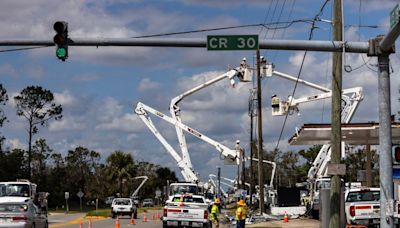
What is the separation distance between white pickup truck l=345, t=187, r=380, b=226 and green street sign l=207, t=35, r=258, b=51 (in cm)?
1320

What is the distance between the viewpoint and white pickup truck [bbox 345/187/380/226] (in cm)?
2805

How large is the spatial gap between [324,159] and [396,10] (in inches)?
1498

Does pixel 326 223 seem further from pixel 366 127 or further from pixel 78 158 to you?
pixel 78 158

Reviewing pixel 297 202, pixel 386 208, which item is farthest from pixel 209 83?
pixel 386 208

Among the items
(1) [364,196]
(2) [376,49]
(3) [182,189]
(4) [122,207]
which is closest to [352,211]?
(1) [364,196]

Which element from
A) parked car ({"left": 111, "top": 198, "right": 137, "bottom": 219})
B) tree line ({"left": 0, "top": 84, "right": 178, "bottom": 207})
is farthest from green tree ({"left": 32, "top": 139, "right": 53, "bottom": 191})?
parked car ({"left": 111, "top": 198, "right": 137, "bottom": 219})

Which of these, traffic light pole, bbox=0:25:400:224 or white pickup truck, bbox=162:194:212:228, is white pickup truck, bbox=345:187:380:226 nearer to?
white pickup truck, bbox=162:194:212:228

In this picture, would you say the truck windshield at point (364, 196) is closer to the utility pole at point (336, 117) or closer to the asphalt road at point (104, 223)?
the utility pole at point (336, 117)

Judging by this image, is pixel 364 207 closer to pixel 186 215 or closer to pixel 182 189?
pixel 186 215

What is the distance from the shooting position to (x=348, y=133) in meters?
40.5

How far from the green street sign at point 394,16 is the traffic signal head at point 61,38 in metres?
7.69

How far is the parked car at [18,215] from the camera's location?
83.8ft

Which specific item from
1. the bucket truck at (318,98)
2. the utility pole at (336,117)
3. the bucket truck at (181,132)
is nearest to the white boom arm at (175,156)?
the bucket truck at (181,132)

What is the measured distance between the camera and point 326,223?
65.9ft
